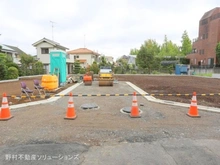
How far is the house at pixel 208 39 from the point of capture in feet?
114

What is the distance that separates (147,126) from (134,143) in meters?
1.12

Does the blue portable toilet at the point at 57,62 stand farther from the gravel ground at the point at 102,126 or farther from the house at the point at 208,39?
the house at the point at 208,39

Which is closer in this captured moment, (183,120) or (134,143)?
(134,143)

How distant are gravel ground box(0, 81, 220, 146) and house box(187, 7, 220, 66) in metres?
35.3

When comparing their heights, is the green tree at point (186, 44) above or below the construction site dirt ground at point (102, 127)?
above

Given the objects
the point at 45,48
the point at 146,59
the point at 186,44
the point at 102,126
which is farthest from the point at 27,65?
the point at 186,44

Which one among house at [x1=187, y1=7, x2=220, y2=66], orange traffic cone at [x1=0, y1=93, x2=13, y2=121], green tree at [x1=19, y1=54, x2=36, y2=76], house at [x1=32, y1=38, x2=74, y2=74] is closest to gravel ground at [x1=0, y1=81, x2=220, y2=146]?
orange traffic cone at [x1=0, y1=93, x2=13, y2=121]

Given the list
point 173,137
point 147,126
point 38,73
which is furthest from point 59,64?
point 38,73

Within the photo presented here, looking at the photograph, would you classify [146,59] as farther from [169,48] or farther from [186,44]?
[169,48]

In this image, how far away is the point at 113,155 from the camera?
3.15m

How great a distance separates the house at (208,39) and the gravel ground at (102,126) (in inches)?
1391

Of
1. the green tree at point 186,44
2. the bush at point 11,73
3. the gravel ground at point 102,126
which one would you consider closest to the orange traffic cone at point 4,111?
the gravel ground at point 102,126

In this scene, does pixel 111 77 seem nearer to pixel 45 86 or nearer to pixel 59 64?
pixel 59 64

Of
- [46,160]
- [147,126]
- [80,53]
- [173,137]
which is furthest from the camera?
[80,53]
